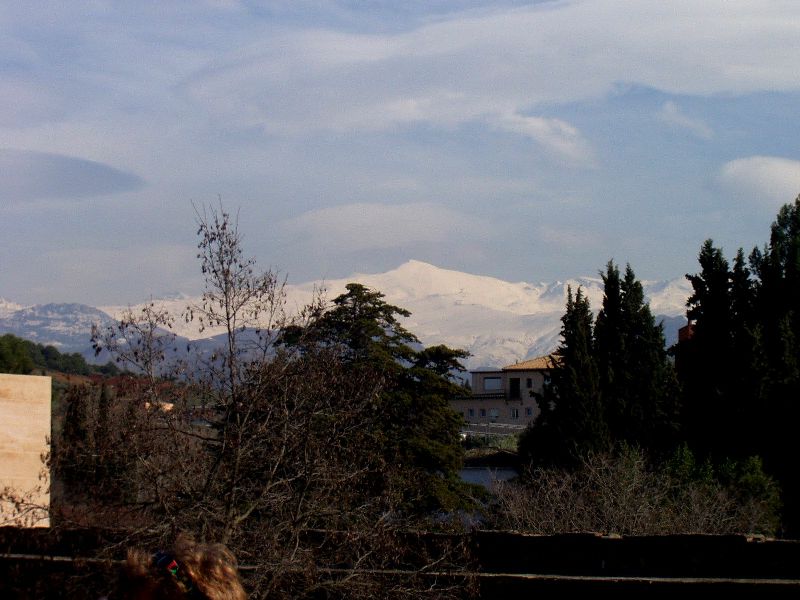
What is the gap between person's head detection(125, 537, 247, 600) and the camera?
9.77 ft

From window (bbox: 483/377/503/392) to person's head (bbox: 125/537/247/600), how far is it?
286 ft

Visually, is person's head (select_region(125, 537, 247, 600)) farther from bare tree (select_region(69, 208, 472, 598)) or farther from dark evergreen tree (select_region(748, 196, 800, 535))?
dark evergreen tree (select_region(748, 196, 800, 535))

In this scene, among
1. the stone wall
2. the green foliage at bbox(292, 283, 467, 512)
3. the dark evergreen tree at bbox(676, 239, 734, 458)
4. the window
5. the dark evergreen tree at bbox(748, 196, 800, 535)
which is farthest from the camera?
the window

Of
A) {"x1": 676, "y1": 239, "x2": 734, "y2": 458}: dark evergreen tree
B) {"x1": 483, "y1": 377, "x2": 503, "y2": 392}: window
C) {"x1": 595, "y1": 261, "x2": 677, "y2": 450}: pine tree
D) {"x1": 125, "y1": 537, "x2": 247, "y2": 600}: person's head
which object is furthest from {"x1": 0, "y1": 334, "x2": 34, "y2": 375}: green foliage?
{"x1": 483, "y1": 377, "x2": 503, "y2": 392}: window

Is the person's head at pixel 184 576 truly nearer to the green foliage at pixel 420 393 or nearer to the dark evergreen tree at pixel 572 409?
the green foliage at pixel 420 393

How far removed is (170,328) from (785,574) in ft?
30.5

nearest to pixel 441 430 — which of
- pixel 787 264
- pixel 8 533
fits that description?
pixel 787 264

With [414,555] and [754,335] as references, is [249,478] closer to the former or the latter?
[414,555]

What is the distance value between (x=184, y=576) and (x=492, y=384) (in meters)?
90.1

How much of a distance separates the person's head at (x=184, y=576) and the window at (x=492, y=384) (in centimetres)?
8711

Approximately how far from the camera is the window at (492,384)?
Answer: 9062 cm

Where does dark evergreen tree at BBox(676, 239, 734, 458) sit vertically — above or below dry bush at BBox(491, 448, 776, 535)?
above

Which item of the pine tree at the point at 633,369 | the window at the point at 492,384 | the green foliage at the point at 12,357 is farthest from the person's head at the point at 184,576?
the window at the point at 492,384

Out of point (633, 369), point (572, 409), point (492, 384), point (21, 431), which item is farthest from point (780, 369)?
point (492, 384)
